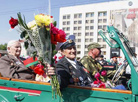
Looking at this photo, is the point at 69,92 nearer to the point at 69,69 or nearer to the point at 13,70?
the point at 69,69

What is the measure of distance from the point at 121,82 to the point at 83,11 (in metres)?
64.0

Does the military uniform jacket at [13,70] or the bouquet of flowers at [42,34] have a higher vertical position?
the bouquet of flowers at [42,34]

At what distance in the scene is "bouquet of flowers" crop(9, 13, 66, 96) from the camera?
2125 mm

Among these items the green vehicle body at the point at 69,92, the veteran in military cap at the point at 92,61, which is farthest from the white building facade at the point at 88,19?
the green vehicle body at the point at 69,92

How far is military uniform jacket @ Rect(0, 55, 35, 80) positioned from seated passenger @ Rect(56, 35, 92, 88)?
777 mm

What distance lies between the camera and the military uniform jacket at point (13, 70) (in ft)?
10.0

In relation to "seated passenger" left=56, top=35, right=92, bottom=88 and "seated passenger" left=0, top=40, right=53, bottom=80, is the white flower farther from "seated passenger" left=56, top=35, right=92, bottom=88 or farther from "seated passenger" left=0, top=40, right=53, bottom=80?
"seated passenger" left=0, top=40, right=53, bottom=80

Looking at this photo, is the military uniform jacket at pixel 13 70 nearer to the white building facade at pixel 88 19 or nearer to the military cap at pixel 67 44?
the military cap at pixel 67 44

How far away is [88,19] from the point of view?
64.7 meters

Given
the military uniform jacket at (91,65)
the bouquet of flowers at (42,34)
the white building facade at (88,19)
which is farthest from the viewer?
the white building facade at (88,19)

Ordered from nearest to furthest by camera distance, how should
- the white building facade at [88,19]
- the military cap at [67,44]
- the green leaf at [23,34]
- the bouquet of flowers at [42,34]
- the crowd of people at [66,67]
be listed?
the bouquet of flowers at [42,34] → the green leaf at [23,34] → the crowd of people at [66,67] → the military cap at [67,44] → the white building facade at [88,19]

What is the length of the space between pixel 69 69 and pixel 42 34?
80 cm

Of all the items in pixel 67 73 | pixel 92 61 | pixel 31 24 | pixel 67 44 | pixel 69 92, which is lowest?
pixel 69 92

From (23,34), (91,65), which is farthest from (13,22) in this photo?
(91,65)
